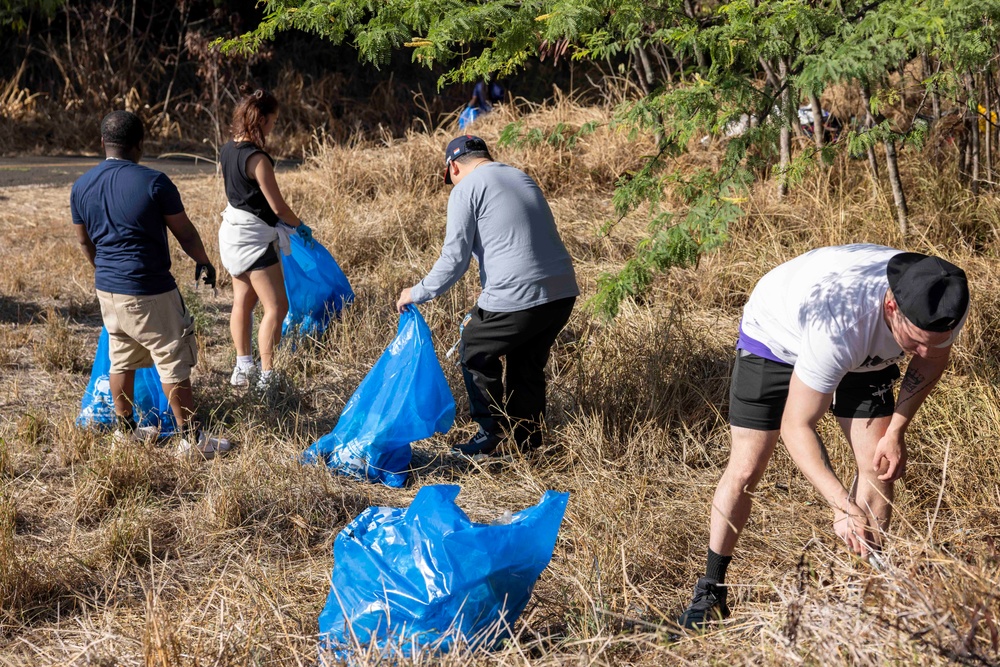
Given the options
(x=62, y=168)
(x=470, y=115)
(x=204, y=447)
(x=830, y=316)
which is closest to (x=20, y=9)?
(x=62, y=168)

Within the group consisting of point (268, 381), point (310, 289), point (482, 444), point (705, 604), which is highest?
point (310, 289)

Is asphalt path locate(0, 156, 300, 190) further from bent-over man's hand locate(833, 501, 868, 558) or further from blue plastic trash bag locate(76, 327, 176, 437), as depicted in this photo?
bent-over man's hand locate(833, 501, 868, 558)

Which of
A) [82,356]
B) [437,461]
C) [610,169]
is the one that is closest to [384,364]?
[437,461]

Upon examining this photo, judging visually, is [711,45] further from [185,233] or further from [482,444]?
[185,233]

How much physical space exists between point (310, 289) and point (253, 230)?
77 cm

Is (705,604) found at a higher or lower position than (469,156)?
lower

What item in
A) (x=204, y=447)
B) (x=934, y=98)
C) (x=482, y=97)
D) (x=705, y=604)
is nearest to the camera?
(x=705, y=604)

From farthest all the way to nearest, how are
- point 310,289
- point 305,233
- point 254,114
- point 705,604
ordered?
1. point 310,289
2. point 305,233
3. point 254,114
4. point 705,604

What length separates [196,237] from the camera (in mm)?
4148

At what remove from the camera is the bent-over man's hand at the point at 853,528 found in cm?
257

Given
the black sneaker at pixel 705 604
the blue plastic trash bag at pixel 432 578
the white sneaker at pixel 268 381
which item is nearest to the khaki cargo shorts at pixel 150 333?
the white sneaker at pixel 268 381

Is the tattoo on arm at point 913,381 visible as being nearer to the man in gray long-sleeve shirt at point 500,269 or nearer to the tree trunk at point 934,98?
the man in gray long-sleeve shirt at point 500,269

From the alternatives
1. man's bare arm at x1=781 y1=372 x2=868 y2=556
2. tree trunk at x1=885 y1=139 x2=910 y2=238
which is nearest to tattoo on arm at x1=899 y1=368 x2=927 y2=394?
man's bare arm at x1=781 y1=372 x2=868 y2=556

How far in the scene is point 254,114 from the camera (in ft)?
15.6
